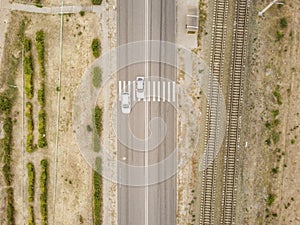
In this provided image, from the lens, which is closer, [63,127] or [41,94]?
[41,94]

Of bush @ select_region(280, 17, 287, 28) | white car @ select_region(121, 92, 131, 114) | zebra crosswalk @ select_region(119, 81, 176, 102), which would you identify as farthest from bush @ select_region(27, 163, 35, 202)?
bush @ select_region(280, 17, 287, 28)

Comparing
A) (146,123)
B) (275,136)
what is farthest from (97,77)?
(275,136)

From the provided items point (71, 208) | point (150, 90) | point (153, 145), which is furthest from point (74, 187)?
point (150, 90)

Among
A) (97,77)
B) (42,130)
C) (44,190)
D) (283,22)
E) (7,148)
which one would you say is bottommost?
(44,190)

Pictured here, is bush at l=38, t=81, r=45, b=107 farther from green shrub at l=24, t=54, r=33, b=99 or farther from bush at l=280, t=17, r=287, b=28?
bush at l=280, t=17, r=287, b=28

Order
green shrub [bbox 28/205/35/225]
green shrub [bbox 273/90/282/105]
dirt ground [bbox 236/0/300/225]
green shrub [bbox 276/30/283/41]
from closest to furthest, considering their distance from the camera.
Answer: green shrub [bbox 276/30/283/41]
dirt ground [bbox 236/0/300/225]
green shrub [bbox 273/90/282/105]
green shrub [bbox 28/205/35/225]

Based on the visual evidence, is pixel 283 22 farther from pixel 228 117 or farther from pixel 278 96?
pixel 228 117

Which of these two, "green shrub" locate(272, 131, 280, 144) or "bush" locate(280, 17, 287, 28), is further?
"green shrub" locate(272, 131, 280, 144)

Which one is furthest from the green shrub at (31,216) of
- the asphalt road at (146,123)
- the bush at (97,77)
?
the bush at (97,77)
